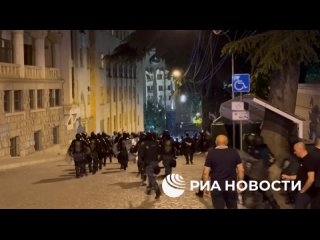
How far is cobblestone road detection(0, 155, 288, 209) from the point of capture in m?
13.2

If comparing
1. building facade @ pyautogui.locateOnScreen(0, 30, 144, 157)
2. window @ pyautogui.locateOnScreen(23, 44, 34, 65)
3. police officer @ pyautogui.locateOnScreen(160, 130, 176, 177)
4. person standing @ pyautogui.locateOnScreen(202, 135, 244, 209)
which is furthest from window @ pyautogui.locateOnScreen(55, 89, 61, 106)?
person standing @ pyautogui.locateOnScreen(202, 135, 244, 209)

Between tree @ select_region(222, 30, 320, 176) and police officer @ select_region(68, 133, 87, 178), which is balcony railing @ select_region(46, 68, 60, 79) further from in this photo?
tree @ select_region(222, 30, 320, 176)

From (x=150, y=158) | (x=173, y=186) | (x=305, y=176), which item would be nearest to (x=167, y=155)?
(x=173, y=186)

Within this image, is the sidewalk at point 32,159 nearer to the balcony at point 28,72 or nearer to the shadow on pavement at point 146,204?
the balcony at point 28,72

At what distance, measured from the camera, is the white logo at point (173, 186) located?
14.7 metres

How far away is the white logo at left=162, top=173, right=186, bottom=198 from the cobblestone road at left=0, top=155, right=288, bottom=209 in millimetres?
218

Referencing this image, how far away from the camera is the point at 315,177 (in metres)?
9.80

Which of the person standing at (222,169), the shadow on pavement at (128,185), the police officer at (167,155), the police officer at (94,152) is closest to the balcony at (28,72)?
the police officer at (94,152)

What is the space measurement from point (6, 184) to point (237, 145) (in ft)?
31.7

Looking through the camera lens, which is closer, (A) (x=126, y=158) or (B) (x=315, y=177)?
(B) (x=315, y=177)

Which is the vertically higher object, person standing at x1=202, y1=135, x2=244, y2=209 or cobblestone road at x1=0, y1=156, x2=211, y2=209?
person standing at x1=202, y1=135, x2=244, y2=209
